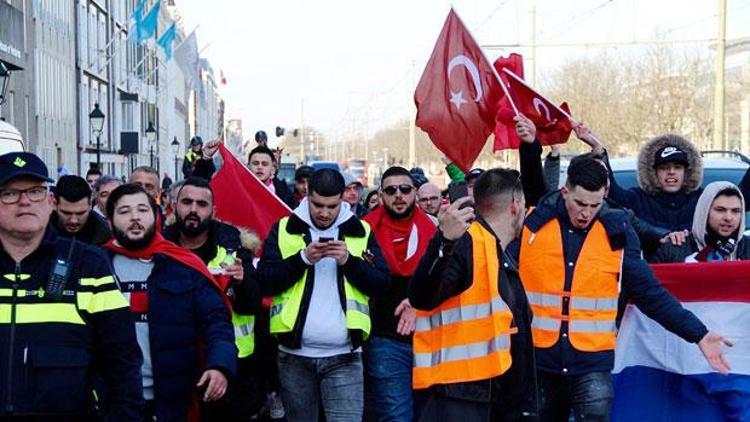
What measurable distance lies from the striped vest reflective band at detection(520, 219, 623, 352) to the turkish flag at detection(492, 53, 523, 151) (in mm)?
1835

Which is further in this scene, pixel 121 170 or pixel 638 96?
pixel 121 170

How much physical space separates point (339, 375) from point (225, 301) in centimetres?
97

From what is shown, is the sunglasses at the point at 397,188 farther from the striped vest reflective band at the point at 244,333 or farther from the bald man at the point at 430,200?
the bald man at the point at 430,200

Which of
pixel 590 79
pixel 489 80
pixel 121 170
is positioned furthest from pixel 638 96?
pixel 489 80

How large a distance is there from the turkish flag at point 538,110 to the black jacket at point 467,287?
2.54 meters

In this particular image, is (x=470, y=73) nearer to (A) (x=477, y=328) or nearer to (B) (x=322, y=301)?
(B) (x=322, y=301)

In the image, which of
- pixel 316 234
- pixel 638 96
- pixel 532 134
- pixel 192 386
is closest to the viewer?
pixel 192 386

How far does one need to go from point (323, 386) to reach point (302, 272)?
0.70 metres

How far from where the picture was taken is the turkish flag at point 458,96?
23.7 feet

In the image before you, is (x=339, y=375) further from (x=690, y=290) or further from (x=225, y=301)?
(x=690, y=290)

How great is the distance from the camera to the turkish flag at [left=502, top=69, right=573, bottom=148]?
307 inches

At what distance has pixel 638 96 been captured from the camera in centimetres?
4769

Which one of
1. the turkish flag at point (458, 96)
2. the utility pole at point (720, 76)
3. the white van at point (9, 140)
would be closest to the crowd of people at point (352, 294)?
the turkish flag at point (458, 96)

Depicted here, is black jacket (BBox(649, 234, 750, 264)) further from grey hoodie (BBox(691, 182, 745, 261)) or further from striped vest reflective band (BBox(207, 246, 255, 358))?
striped vest reflective band (BBox(207, 246, 255, 358))
